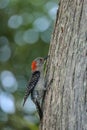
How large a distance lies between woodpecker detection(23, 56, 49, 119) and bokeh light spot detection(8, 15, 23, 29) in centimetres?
381

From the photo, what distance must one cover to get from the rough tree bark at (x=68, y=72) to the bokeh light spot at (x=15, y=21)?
16.8ft

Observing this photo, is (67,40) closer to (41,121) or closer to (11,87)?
(41,121)

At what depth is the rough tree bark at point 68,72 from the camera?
19.9 ft

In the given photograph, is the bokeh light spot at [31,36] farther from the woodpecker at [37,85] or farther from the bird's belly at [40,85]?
the bird's belly at [40,85]

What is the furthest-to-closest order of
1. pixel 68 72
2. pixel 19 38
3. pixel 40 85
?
pixel 19 38
pixel 40 85
pixel 68 72

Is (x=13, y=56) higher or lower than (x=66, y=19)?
lower

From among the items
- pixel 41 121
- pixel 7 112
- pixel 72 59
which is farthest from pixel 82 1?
pixel 7 112

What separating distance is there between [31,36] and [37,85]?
4.20 meters

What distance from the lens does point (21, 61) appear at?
1163 centimetres

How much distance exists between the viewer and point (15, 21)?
11.7 metres

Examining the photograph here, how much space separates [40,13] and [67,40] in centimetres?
569

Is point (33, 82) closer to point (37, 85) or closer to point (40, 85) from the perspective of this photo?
point (37, 85)

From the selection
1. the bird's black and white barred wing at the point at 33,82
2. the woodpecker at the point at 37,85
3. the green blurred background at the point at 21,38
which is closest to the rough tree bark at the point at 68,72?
the woodpecker at the point at 37,85

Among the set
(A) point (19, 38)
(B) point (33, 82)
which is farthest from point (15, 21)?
(B) point (33, 82)
